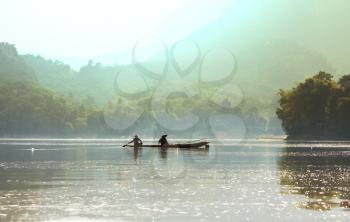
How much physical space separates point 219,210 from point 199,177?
68.3 feet

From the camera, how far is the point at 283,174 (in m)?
57.2

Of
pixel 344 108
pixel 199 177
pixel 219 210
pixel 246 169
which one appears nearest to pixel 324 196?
pixel 219 210

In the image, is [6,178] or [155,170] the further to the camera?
[155,170]

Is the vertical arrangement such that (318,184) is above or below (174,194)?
below

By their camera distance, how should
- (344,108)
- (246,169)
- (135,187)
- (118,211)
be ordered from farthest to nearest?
(344,108) < (246,169) < (135,187) < (118,211)

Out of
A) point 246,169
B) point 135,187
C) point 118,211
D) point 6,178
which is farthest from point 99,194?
point 246,169

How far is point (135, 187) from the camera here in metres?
44.6

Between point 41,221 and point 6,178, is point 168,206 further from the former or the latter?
point 6,178

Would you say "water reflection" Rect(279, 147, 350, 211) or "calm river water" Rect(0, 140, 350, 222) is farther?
"water reflection" Rect(279, 147, 350, 211)

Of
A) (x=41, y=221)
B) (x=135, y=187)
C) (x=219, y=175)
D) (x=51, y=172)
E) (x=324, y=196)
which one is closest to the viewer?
(x=41, y=221)

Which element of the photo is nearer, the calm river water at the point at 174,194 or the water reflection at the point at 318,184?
the calm river water at the point at 174,194

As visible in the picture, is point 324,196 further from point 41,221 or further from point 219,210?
point 41,221

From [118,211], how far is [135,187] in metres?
11.8

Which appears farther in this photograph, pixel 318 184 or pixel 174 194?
pixel 318 184
